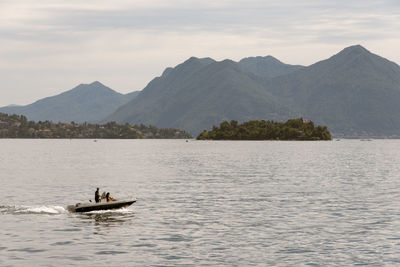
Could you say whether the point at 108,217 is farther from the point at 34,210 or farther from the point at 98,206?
the point at 34,210

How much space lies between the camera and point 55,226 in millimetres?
50625

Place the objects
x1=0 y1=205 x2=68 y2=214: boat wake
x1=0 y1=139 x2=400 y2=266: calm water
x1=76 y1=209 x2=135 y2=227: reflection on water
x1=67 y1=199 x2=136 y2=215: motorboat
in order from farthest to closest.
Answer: x1=0 y1=205 x2=68 y2=214: boat wake < x1=67 y1=199 x2=136 y2=215: motorboat < x1=76 y1=209 x2=135 y2=227: reflection on water < x1=0 y1=139 x2=400 y2=266: calm water

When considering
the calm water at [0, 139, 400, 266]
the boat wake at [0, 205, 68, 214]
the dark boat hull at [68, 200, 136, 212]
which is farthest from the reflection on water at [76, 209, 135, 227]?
the boat wake at [0, 205, 68, 214]

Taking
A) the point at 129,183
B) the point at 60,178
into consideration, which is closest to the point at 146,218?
the point at 129,183

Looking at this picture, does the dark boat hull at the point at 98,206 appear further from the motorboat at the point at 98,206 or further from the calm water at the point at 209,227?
the calm water at the point at 209,227

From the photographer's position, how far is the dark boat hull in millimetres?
57969

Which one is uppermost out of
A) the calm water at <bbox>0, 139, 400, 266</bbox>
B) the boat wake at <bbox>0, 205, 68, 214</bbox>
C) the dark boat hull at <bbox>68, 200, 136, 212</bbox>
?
the dark boat hull at <bbox>68, 200, 136, 212</bbox>

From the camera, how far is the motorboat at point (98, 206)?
57969 mm

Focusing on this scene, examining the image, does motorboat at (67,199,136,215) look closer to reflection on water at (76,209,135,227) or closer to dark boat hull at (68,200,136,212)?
dark boat hull at (68,200,136,212)

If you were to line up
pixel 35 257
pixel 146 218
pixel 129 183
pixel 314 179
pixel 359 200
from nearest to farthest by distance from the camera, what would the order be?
1. pixel 35 257
2. pixel 146 218
3. pixel 359 200
4. pixel 129 183
5. pixel 314 179

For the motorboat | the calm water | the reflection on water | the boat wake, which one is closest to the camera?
the calm water

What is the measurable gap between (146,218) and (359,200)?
97.5 ft

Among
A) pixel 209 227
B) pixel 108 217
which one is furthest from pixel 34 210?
pixel 209 227

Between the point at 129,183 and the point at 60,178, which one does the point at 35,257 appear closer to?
the point at 129,183
